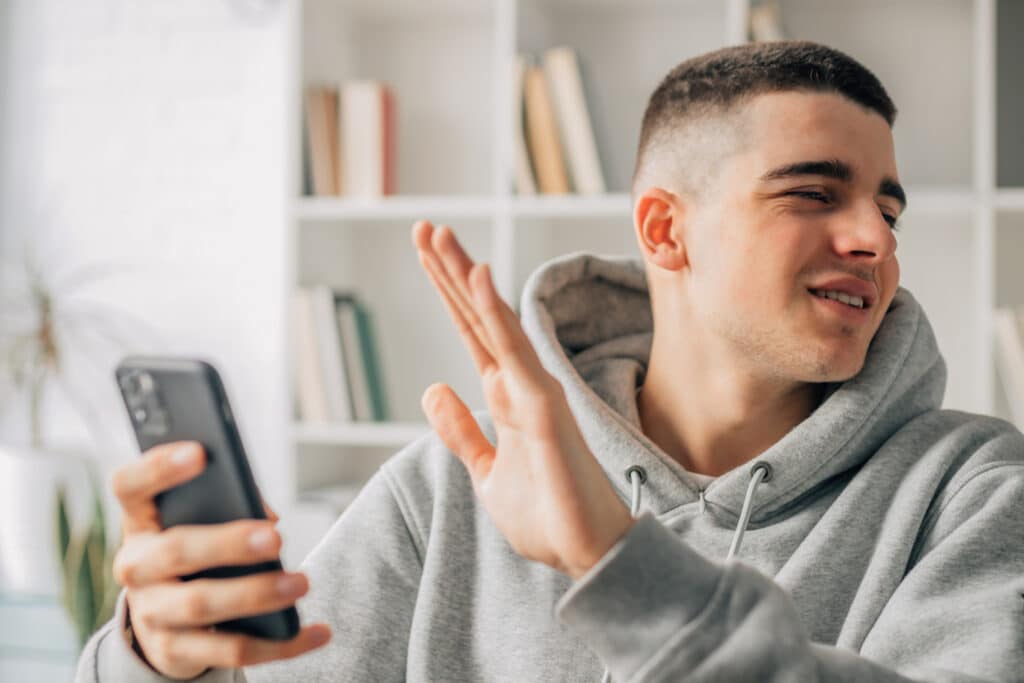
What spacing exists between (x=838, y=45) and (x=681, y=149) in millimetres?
1158

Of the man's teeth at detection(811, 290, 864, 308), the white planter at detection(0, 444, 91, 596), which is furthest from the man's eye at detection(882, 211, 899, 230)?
the white planter at detection(0, 444, 91, 596)

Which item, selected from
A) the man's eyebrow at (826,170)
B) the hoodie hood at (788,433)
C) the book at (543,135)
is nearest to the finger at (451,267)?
the hoodie hood at (788,433)

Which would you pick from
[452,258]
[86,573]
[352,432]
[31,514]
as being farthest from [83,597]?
[452,258]

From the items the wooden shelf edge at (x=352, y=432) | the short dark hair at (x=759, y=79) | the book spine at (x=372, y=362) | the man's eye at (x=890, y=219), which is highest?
the short dark hair at (x=759, y=79)

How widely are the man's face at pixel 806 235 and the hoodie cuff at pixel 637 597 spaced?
46cm

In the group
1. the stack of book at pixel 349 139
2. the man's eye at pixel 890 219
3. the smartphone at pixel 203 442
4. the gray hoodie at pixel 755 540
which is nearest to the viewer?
the smartphone at pixel 203 442

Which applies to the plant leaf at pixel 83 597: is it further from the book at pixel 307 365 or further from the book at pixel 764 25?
the book at pixel 764 25

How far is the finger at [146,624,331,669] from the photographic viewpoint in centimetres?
81

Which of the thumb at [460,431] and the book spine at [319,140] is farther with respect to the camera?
the book spine at [319,140]

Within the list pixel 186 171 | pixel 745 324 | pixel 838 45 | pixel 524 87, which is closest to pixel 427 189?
pixel 524 87

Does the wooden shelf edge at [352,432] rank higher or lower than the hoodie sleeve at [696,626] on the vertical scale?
lower

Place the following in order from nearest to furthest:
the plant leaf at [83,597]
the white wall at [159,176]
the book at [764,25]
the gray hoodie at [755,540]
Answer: the gray hoodie at [755,540] → the book at [764,25] → the plant leaf at [83,597] → the white wall at [159,176]

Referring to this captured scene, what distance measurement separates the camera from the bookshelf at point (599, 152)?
204 cm

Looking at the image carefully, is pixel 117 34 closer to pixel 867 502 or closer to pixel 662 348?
pixel 662 348
